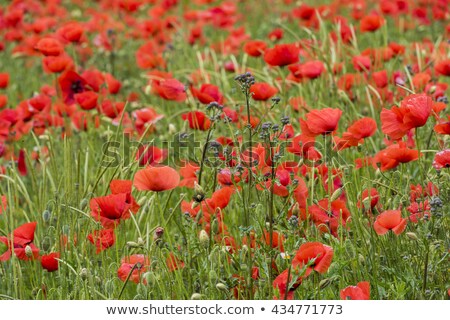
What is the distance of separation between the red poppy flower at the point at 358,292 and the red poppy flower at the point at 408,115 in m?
0.51

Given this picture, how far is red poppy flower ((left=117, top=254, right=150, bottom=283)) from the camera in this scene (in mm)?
2144

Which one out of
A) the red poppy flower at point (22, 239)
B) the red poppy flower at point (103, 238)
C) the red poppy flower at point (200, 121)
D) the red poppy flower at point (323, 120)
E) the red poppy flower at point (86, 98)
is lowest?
the red poppy flower at point (22, 239)

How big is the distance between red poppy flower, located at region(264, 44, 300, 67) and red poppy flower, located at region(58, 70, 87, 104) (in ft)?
2.57

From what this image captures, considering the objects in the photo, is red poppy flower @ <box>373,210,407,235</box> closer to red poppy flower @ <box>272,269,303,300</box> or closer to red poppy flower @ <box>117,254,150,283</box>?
red poppy flower @ <box>272,269,303,300</box>

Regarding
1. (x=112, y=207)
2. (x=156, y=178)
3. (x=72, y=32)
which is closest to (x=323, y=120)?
(x=156, y=178)

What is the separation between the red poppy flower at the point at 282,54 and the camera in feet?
9.85

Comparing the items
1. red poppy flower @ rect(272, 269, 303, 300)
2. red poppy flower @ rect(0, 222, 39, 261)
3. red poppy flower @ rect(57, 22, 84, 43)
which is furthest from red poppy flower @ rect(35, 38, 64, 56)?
red poppy flower @ rect(272, 269, 303, 300)

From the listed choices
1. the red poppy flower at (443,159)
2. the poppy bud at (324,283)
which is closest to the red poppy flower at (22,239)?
the poppy bud at (324,283)

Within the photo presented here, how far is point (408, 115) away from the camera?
218cm

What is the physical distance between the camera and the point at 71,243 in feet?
7.93

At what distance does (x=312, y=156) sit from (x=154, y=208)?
66 centimetres

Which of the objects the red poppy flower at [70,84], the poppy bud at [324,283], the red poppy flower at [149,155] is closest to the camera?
the poppy bud at [324,283]

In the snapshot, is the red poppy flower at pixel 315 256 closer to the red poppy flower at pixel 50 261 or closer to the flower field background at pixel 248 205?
the flower field background at pixel 248 205
